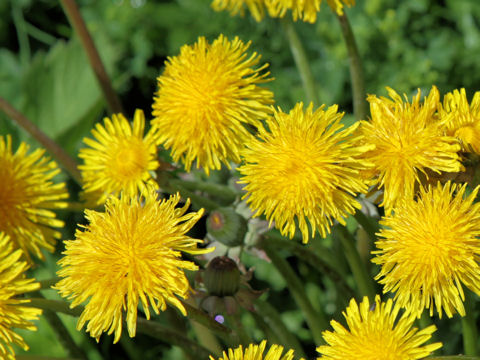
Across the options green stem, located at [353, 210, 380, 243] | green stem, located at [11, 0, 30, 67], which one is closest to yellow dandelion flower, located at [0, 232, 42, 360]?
green stem, located at [353, 210, 380, 243]

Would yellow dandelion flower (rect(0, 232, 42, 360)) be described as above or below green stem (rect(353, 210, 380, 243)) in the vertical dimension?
below

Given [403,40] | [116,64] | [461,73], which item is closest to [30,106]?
[116,64]

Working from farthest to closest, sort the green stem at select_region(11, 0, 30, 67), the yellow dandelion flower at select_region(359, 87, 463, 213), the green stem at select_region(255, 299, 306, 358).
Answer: the green stem at select_region(11, 0, 30, 67) < the green stem at select_region(255, 299, 306, 358) < the yellow dandelion flower at select_region(359, 87, 463, 213)

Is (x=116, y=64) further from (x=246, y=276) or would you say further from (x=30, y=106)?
(x=246, y=276)

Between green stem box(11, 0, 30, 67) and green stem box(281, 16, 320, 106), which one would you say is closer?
green stem box(281, 16, 320, 106)

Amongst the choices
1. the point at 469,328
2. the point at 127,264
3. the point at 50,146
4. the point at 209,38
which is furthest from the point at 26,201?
the point at 209,38

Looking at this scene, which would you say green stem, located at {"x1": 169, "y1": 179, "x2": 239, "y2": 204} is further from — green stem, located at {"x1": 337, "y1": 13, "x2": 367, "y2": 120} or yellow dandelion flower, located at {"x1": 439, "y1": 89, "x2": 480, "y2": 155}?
yellow dandelion flower, located at {"x1": 439, "y1": 89, "x2": 480, "y2": 155}

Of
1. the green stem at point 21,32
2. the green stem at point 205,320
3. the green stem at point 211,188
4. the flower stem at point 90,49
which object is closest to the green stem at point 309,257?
the green stem at point 211,188
